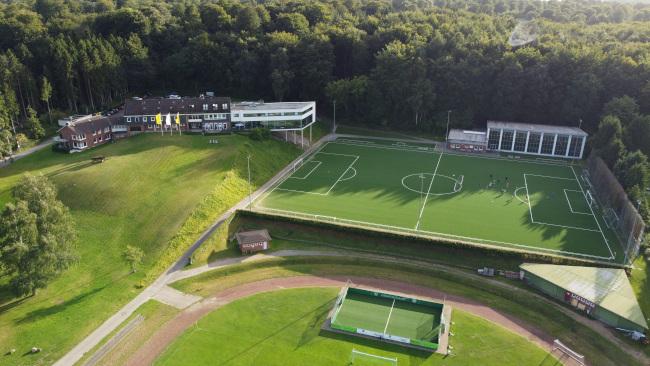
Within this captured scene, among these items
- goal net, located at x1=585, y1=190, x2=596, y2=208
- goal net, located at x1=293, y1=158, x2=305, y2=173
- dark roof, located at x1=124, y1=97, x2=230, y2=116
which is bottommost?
goal net, located at x1=585, y1=190, x2=596, y2=208

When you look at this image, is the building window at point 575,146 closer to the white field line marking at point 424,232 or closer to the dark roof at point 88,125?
the white field line marking at point 424,232

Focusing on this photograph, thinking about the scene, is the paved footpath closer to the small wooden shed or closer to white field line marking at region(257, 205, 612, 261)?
the small wooden shed

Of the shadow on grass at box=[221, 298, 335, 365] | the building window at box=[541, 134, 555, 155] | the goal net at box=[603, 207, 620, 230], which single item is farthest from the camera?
the building window at box=[541, 134, 555, 155]

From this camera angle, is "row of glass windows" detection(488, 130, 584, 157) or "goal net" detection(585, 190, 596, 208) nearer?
"goal net" detection(585, 190, 596, 208)

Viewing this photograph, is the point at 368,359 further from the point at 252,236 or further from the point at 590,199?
the point at 590,199

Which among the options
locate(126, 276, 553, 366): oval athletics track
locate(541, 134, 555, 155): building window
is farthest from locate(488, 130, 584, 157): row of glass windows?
locate(126, 276, 553, 366): oval athletics track

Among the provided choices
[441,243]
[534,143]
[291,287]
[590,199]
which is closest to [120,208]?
[291,287]

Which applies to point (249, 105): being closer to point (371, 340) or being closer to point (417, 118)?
point (417, 118)
